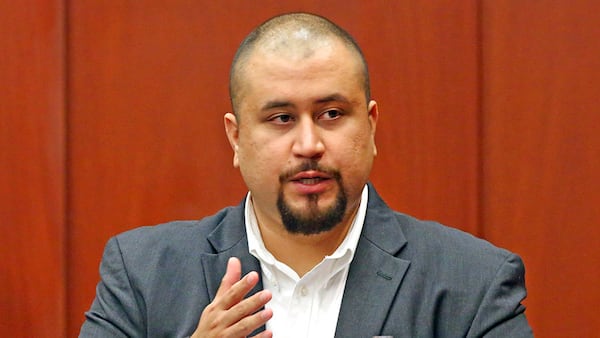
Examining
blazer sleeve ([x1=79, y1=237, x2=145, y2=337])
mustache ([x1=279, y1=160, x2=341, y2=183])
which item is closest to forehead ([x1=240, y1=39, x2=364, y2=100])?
mustache ([x1=279, y1=160, x2=341, y2=183])

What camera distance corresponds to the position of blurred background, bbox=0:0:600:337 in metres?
2.19

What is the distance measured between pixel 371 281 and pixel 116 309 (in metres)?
0.45

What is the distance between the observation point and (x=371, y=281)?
5.70 ft

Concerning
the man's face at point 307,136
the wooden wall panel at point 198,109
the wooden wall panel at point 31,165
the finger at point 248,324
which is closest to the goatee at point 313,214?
the man's face at point 307,136

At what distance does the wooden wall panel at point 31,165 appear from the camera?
2240 mm

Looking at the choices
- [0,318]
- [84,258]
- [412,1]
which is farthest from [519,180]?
[0,318]

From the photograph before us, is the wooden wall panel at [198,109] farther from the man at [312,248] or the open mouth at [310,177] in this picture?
the open mouth at [310,177]

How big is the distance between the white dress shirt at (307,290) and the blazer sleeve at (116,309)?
0.23m

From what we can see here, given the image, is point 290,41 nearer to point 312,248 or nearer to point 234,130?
point 234,130

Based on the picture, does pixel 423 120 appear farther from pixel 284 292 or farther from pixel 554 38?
pixel 284 292

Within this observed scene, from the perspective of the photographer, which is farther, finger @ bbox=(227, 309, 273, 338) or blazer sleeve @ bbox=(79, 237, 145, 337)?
blazer sleeve @ bbox=(79, 237, 145, 337)

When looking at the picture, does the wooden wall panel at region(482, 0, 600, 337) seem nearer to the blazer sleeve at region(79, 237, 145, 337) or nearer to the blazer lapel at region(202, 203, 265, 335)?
the blazer lapel at region(202, 203, 265, 335)

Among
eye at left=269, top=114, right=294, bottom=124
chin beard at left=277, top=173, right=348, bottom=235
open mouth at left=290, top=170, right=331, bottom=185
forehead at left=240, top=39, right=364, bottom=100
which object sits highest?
forehead at left=240, top=39, right=364, bottom=100

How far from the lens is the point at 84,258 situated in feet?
7.45
